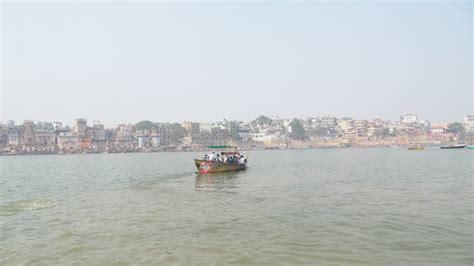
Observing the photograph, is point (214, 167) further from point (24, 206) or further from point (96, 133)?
point (96, 133)

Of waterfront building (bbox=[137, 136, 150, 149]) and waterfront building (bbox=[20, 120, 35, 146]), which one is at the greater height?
Result: waterfront building (bbox=[20, 120, 35, 146])

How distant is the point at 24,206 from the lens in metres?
16.8

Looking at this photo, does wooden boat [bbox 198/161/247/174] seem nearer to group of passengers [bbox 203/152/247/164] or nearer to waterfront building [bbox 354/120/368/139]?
group of passengers [bbox 203/152/247/164]

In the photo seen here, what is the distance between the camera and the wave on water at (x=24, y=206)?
51.3ft

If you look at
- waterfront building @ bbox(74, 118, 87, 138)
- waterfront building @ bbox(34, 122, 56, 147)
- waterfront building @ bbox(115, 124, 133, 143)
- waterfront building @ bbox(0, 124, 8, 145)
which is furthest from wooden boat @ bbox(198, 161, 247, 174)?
waterfront building @ bbox(115, 124, 133, 143)

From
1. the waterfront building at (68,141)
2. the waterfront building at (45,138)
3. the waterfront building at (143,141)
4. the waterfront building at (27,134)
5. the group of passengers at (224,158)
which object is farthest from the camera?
the waterfront building at (143,141)

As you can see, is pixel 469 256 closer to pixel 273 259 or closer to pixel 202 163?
pixel 273 259

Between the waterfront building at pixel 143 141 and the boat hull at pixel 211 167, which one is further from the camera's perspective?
the waterfront building at pixel 143 141

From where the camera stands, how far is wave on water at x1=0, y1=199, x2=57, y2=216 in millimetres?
15638

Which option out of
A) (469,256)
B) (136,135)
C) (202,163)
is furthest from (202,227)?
(136,135)

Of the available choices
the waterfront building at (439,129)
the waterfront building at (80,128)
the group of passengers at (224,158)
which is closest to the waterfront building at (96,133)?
the waterfront building at (80,128)

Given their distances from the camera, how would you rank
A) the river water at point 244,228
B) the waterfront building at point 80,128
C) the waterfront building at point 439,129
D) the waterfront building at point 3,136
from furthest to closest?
the waterfront building at point 439,129, the waterfront building at point 80,128, the waterfront building at point 3,136, the river water at point 244,228

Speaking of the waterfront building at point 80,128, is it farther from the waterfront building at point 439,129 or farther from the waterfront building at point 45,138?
the waterfront building at point 439,129

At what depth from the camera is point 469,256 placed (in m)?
8.80
